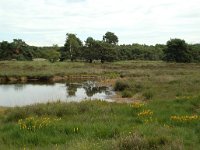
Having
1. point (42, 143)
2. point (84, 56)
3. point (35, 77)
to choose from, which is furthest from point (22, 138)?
point (84, 56)

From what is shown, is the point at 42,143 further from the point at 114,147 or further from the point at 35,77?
the point at 35,77

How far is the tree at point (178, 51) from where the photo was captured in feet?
309

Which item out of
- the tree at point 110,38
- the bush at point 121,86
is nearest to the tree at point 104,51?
the tree at point 110,38

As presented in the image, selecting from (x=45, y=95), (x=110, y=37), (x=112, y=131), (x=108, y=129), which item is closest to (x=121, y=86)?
(x=45, y=95)

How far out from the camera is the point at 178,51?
95188 mm

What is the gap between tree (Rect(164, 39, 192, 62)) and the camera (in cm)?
9412

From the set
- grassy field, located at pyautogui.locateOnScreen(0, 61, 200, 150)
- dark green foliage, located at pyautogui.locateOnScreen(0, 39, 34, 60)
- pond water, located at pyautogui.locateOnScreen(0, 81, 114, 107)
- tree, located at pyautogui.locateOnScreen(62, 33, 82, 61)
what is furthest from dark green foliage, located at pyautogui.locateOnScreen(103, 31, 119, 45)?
grassy field, located at pyautogui.locateOnScreen(0, 61, 200, 150)

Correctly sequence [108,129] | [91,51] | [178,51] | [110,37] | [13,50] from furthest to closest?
[110,37], [13,50], [91,51], [178,51], [108,129]

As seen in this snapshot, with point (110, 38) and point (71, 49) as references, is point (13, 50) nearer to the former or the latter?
point (71, 49)

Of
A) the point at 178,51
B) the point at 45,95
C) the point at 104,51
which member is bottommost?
the point at 45,95

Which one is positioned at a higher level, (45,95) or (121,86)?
(121,86)

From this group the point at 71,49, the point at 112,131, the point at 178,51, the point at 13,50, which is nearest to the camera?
the point at 112,131

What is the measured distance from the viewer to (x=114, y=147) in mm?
8367

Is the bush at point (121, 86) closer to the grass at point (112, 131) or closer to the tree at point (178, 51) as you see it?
the grass at point (112, 131)
